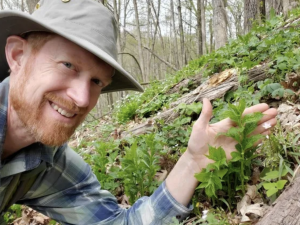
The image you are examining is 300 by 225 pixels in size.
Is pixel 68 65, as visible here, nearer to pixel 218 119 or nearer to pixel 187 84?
pixel 218 119

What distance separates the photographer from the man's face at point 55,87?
1.65 m

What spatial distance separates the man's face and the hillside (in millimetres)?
582

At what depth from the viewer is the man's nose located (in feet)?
5.32

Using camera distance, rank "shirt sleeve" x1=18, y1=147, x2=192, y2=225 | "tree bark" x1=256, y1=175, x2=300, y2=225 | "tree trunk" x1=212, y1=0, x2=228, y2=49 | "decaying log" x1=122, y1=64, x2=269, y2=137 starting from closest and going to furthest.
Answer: "tree bark" x1=256, y1=175, x2=300, y2=225 → "shirt sleeve" x1=18, y1=147, x2=192, y2=225 → "decaying log" x1=122, y1=64, x2=269, y2=137 → "tree trunk" x1=212, y1=0, x2=228, y2=49

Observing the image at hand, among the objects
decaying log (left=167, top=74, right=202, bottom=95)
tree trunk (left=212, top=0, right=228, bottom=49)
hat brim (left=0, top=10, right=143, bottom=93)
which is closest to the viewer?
hat brim (left=0, top=10, right=143, bottom=93)

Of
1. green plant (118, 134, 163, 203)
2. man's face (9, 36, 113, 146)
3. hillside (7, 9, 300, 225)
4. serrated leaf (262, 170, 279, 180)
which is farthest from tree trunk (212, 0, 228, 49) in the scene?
serrated leaf (262, 170, 279, 180)

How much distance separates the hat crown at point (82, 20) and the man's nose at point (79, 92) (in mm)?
247

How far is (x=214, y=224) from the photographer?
54.4 inches

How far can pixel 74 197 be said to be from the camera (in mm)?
2191

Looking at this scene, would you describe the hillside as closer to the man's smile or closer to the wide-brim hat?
the man's smile

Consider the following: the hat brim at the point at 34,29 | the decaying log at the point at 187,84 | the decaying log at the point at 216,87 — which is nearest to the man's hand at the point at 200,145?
the hat brim at the point at 34,29

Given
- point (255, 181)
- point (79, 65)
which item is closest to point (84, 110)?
point (79, 65)

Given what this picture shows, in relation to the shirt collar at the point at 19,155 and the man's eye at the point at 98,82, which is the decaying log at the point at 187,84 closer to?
the man's eye at the point at 98,82

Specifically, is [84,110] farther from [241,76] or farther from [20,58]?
[241,76]
